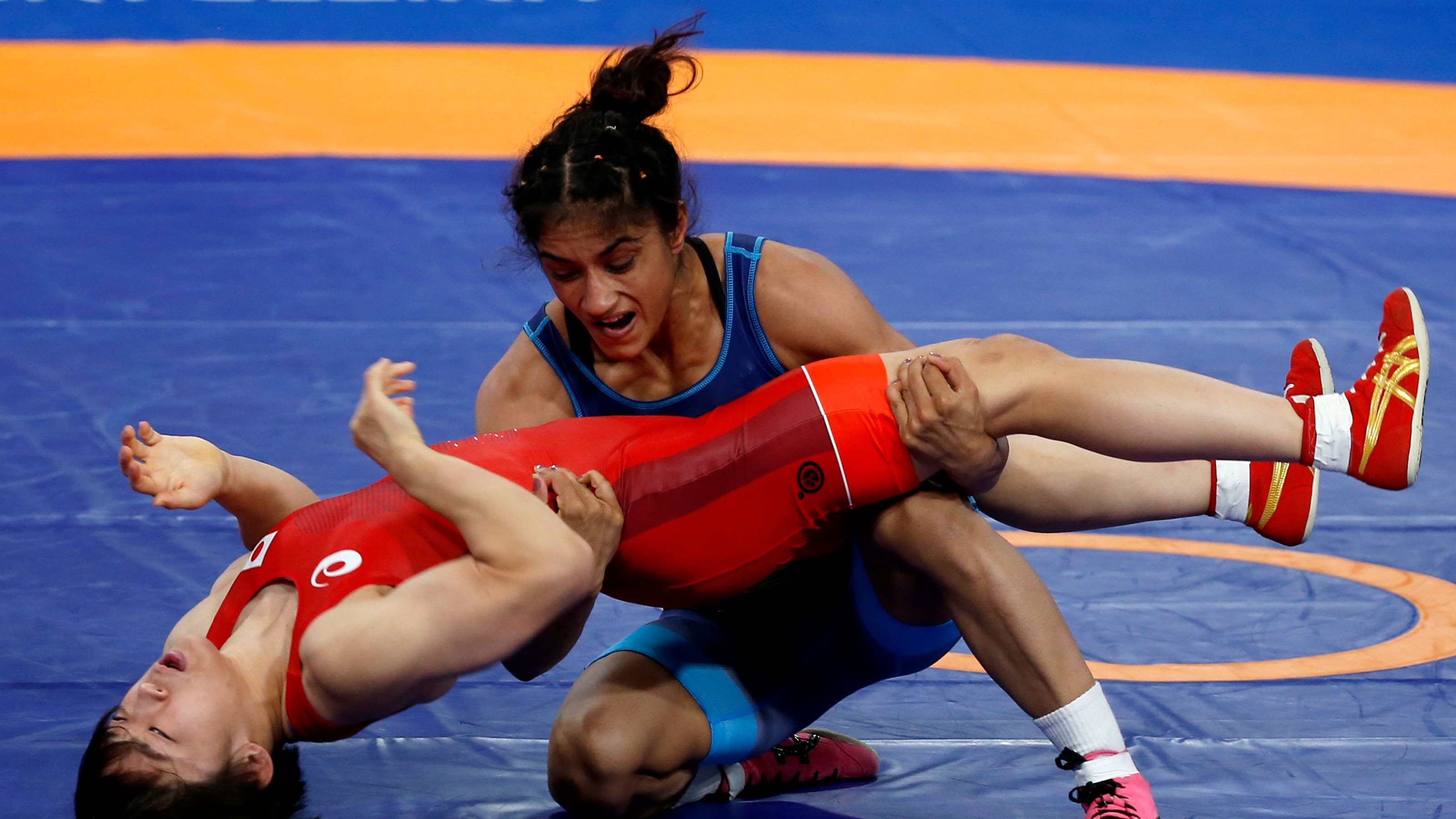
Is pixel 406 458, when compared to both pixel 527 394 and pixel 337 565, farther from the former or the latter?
pixel 527 394

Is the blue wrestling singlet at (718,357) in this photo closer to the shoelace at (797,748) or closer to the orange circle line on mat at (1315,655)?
the shoelace at (797,748)

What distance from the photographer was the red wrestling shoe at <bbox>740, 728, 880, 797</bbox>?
3014mm

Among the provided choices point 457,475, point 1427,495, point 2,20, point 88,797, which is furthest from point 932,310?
point 2,20

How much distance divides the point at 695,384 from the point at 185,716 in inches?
45.2

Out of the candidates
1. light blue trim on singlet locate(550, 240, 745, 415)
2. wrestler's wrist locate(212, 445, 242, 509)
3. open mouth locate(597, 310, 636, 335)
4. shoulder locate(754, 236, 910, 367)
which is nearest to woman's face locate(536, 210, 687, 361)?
open mouth locate(597, 310, 636, 335)

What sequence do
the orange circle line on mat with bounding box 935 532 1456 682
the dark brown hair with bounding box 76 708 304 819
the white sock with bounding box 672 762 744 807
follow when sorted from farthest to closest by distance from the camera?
the orange circle line on mat with bounding box 935 532 1456 682 → the white sock with bounding box 672 762 744 807 → the dark brown hair with bounding box 76 708 304 819

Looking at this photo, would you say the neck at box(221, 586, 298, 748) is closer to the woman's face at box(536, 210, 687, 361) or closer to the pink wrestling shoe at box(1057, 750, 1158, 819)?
the woman's face at box(536, 210, 687, 361)

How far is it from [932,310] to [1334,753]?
305 centimetres

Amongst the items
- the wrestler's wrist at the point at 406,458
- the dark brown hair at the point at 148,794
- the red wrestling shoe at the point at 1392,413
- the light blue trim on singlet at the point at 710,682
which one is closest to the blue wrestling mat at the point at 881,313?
the light blue trim on singlet at the point at 710,682

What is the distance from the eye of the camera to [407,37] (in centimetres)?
1112

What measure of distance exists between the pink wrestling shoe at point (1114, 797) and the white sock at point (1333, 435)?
0.63 meters

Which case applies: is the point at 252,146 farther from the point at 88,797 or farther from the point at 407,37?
the point at 88,797

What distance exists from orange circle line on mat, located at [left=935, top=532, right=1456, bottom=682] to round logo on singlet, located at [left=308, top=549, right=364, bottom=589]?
1455 millimetres

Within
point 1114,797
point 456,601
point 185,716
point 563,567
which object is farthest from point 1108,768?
point 185,716
